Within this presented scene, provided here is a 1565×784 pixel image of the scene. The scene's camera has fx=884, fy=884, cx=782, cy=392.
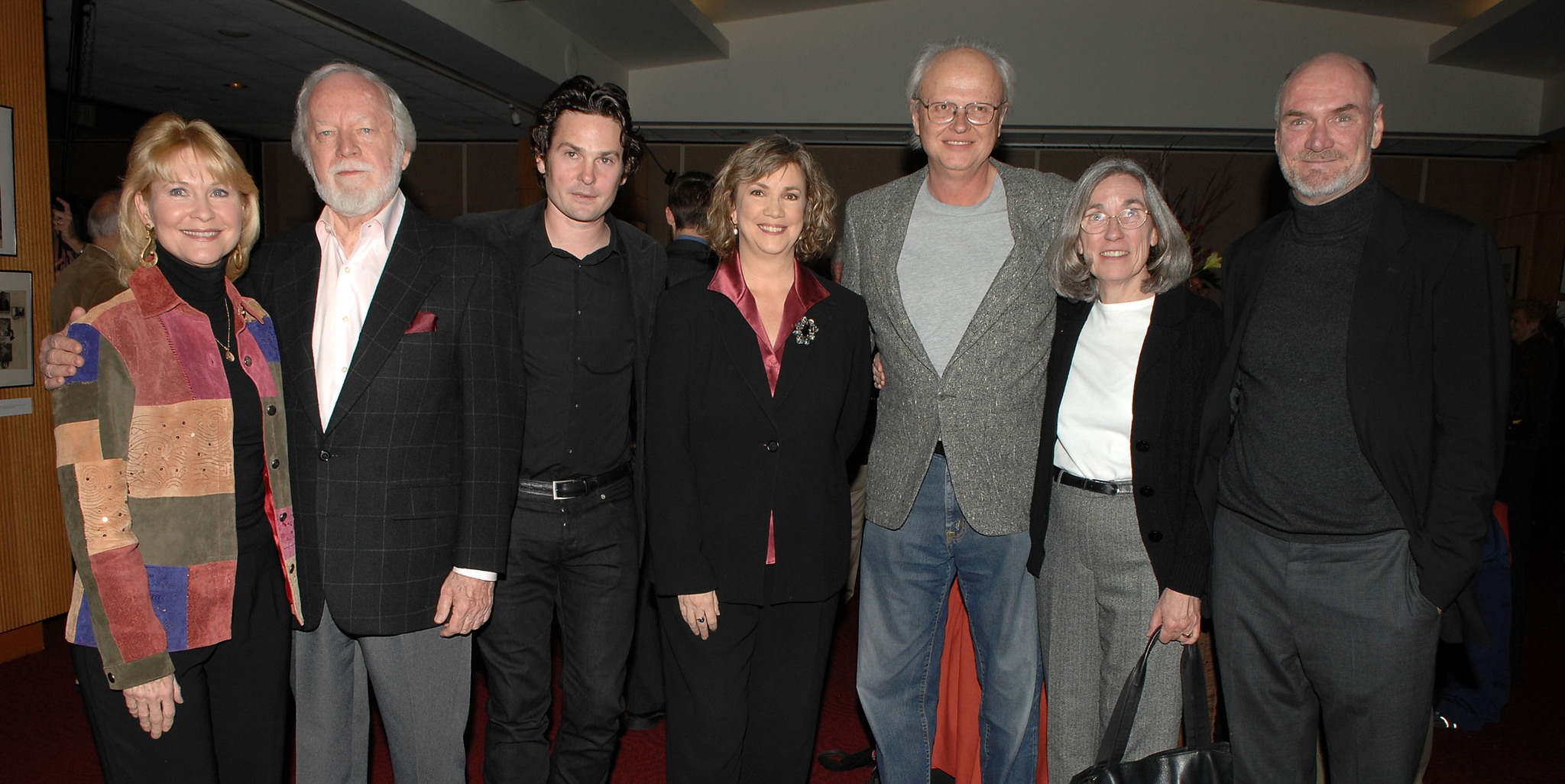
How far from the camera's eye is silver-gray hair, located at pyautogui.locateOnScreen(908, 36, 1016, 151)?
2.51 metres

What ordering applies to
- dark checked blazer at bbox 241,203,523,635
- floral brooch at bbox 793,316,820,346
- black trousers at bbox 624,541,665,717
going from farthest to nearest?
1. black trousers at bbox 624,541,665,717
2. floral brooch at bbox 793,316,820,346
3. dark checked blazer at bbox 241,203,523,635

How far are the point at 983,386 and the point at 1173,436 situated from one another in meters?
0.48

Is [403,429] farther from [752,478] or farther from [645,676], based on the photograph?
[645,676]

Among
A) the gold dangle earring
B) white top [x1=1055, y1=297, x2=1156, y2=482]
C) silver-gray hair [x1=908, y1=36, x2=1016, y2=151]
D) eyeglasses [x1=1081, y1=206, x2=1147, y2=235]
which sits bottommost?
white top [x1=1055, y1=297, x2=1156, y2=482]

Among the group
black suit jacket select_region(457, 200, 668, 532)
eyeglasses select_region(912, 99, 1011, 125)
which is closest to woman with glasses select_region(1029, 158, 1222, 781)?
eyeglasses select_region(912, 99, 1011, 125)

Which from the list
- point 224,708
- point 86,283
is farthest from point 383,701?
point 86,283

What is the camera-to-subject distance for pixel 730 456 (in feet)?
7.14

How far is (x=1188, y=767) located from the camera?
2.11 meters

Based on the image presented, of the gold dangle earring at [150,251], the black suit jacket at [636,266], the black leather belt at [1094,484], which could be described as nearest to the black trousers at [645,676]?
the black suit jacket at [636,266]

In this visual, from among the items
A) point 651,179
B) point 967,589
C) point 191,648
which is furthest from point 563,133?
point 651,179

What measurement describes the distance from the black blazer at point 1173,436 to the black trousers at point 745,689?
2.71 feet

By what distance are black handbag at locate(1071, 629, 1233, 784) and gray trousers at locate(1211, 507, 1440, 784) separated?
0.45 ft

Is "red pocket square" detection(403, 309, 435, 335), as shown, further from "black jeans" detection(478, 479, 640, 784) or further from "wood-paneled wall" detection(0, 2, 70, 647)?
"wood-paneled wall" detection(0, 2, 70, 647)

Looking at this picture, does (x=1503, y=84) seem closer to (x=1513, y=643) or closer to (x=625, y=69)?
(x=1513, y=643)
